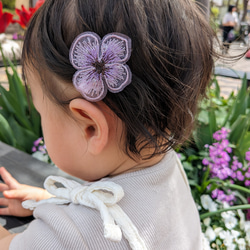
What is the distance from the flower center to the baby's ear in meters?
0.08

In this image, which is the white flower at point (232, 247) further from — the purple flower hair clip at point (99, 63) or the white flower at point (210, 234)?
the purple flower hair clip at point (99, 63)

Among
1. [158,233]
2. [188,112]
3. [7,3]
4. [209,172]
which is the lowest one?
[7,3]

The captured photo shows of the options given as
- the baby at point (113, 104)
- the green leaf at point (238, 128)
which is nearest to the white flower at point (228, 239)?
the green leaf at point (238, 128)

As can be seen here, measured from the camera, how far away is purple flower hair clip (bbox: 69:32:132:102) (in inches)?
24.6

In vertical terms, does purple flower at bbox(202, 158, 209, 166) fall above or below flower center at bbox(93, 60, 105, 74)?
below

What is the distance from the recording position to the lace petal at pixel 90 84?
0.65 m

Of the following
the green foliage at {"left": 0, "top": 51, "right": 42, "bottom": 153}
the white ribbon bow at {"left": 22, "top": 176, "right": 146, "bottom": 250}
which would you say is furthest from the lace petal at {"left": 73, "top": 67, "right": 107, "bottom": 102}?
the green foliage at {"left": 0, "top": 51, "right": 42, "bottom": 153}

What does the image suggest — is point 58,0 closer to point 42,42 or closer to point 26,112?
point 42,42

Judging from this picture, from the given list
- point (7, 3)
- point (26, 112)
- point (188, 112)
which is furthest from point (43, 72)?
point (7, 3)

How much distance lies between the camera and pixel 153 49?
A: 2.13ft

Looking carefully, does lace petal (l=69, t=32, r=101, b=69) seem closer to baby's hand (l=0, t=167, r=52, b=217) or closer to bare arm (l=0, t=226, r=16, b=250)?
bare arm (l=0, t=226, r=16, b=250)

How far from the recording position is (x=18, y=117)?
6.32 ft

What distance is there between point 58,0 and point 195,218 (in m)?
0.77

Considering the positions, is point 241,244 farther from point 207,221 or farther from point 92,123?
point 92,123
